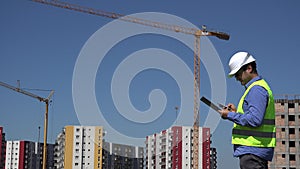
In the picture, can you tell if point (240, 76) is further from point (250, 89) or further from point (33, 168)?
point (33, 168)

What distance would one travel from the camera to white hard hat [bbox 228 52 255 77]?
470 cm

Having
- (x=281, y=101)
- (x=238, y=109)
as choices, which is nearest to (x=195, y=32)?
(x=281, y=101)

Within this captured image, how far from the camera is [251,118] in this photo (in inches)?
178

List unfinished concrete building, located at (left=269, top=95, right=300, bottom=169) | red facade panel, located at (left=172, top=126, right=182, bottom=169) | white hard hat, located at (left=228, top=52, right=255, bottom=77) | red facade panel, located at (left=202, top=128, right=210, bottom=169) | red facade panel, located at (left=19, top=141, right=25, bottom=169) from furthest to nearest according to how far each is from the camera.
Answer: red facade panel, located at (left=19, top=141, right=25, bottom=169), red facade panel, located at (left=202, top=128, right=210, bottom=169), red facade panel, located at (left=172, top=126, right=182, bottom=169), unfinished concrete building, located at (left=269, top=95, right=300, bottom=169), white hard hat, located at (left=228, top=52, right=255, bottom=77)

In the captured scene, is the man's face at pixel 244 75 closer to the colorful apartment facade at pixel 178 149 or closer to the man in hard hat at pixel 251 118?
the man in hard hat at pixel 251 118

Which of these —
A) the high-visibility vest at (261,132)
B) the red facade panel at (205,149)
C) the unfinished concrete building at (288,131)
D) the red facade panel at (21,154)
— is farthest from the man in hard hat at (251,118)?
the red facade panel at (21,154)

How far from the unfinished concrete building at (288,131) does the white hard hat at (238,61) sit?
7683cm

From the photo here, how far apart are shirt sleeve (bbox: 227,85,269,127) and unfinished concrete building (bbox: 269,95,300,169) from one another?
252ft

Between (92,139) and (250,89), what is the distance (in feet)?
443

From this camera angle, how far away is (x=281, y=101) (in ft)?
266

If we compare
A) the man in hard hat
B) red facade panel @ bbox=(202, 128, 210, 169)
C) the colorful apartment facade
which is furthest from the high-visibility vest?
red facade panel @ bbox=(202, 128, 210, 169)

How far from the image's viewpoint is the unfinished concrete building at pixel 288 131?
79.4 metres

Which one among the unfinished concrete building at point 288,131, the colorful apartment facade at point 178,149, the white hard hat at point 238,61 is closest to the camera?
the white hard hat at point 238,61

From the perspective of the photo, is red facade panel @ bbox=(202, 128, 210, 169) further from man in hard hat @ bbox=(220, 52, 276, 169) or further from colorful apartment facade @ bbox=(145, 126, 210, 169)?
man in hard hat @ bbox=(220, 52, 276, 169)
